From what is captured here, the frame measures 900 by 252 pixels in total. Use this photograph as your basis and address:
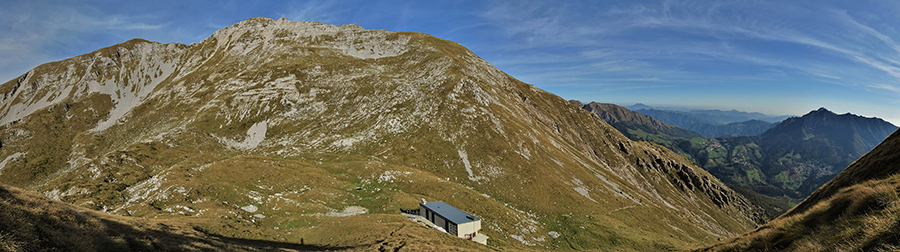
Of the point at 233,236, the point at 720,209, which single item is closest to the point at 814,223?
the point at 233,236

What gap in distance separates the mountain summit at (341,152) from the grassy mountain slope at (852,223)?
3049cm

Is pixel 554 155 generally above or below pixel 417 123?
below

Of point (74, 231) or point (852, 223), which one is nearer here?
point (852, 223)

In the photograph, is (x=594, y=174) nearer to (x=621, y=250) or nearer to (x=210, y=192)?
(x=621, y=250)

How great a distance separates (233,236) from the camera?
114ft

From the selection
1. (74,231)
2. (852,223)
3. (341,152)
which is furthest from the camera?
(341,152)

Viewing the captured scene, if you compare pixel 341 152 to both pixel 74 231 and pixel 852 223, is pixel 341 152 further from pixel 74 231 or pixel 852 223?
pixel 852 223

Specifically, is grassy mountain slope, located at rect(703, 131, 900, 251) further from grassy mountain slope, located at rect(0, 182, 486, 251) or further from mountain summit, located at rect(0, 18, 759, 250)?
grassy mountain slope, located at rect(0, 182, 486, 251)

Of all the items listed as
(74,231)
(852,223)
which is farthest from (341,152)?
(852,223)

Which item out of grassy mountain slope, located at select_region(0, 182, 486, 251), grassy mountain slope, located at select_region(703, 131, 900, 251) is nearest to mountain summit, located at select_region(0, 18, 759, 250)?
grassy mountain slope, located at select_region(0, 182, 486, 251)

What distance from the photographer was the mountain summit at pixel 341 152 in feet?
160

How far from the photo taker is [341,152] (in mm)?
89438

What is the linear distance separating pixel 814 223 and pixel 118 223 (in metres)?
45.3

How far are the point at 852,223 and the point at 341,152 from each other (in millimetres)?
91828
